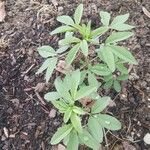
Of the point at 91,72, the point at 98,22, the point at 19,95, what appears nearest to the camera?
the point at 91,72

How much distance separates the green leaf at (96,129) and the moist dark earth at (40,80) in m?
0.35

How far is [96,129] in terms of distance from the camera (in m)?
1.54

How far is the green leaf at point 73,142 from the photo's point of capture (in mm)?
1527

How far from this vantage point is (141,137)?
1.88 metres

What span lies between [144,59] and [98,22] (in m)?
0.36

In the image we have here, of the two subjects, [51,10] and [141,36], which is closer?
[141,36]

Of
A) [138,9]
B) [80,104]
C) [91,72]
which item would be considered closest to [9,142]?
[80,104]

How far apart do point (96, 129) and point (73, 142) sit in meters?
0.10

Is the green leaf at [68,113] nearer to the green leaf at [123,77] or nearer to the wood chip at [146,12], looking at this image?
the green leaf at [123,77]

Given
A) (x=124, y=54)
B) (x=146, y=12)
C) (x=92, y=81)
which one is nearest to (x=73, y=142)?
(x=92, y=81)

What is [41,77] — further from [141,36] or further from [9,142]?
[141,36]

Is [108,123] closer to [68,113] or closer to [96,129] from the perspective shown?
[96,129]

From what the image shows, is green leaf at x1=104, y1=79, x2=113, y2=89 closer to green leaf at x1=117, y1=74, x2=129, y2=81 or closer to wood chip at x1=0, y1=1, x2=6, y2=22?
green leaf at x1=117, y1=74, x2=129, y2=81

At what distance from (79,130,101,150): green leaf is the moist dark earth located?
13.3 inches
